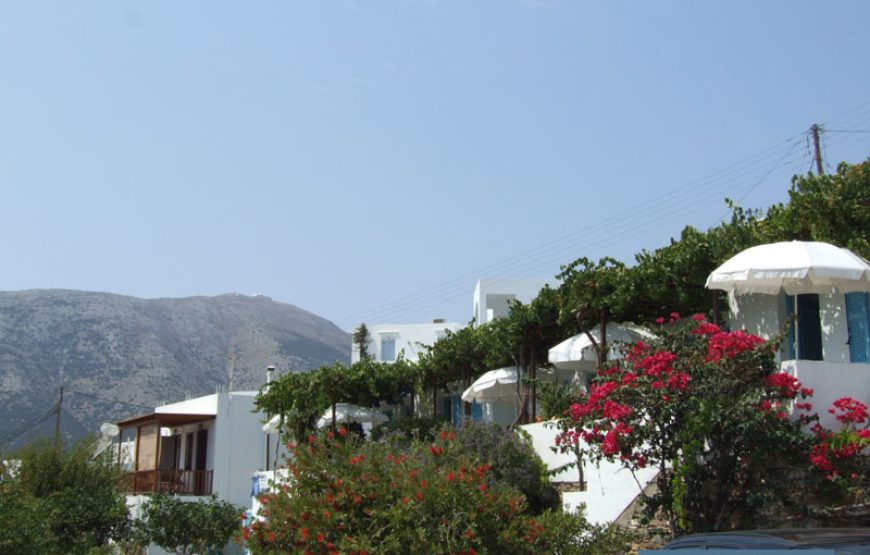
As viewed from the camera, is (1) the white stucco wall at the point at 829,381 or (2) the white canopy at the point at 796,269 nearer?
(1) the white stucco wall at the point at 829,381

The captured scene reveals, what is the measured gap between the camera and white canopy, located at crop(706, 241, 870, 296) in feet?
36.9

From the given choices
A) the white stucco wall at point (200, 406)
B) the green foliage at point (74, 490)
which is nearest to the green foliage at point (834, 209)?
the green foliage at point (74, 490)

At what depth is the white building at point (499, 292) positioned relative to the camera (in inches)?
1864

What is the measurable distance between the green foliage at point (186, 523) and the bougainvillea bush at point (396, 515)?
17.5m

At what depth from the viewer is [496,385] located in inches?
825

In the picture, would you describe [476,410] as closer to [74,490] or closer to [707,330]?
[74,490]

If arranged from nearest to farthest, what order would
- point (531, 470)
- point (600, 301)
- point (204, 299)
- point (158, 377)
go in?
point (531, 470), point (600, 301), point (158, 377), point (204, 299)

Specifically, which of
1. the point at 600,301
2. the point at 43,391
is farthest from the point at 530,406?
the point at 43,391

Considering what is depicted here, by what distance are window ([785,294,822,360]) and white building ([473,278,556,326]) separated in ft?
109

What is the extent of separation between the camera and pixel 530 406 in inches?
795

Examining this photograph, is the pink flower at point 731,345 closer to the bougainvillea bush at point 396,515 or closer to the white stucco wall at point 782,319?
the white stucco wall at point 782,319

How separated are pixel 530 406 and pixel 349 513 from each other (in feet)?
34.3

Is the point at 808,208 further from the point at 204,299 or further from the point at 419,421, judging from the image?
the point at 204,299

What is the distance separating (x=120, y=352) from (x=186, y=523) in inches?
3363
